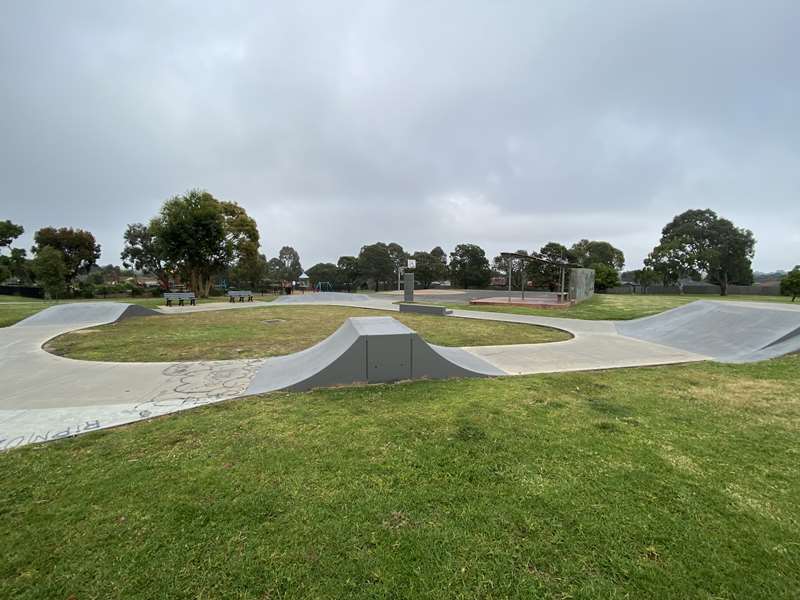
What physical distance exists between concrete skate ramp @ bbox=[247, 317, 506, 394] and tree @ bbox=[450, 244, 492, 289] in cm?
5102

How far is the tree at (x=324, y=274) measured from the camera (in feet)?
212

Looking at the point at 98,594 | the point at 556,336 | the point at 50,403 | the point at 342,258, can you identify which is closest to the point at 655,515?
the point at 98,594

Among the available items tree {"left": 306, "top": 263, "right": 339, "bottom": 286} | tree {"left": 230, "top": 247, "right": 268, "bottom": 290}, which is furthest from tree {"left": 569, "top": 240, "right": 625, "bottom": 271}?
tree {"left": 230, "top": 247, "right": 268, "bottom": 290}

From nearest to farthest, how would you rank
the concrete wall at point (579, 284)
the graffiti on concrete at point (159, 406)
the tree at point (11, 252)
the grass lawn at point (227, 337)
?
the graffiti on concrete at point (159, 406) → the grass lawn at point (227, 337) → the concrete wall at point (579, 284) → the tree at point (11, 252)

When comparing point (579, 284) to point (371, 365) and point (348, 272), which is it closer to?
point (371, 365)

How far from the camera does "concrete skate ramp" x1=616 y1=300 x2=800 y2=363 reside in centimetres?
707

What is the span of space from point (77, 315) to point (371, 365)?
47.6ft

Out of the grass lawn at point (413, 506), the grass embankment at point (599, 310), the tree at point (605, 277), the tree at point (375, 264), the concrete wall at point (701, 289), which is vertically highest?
the tree at point (375, 264)

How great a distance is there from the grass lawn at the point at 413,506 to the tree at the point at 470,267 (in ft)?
171

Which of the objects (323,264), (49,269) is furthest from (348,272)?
(49,269)

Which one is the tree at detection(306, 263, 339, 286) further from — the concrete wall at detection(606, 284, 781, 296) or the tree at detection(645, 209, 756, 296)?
the tree at detection(645, 209, 756, 296)

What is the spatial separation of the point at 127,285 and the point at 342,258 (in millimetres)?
32920

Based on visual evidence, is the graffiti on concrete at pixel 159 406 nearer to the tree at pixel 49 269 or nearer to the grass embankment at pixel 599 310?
the grass embankment at pixel 599 310

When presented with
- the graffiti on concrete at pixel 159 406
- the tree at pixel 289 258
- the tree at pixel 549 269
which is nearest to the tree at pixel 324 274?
the tree at pixel 289 258
